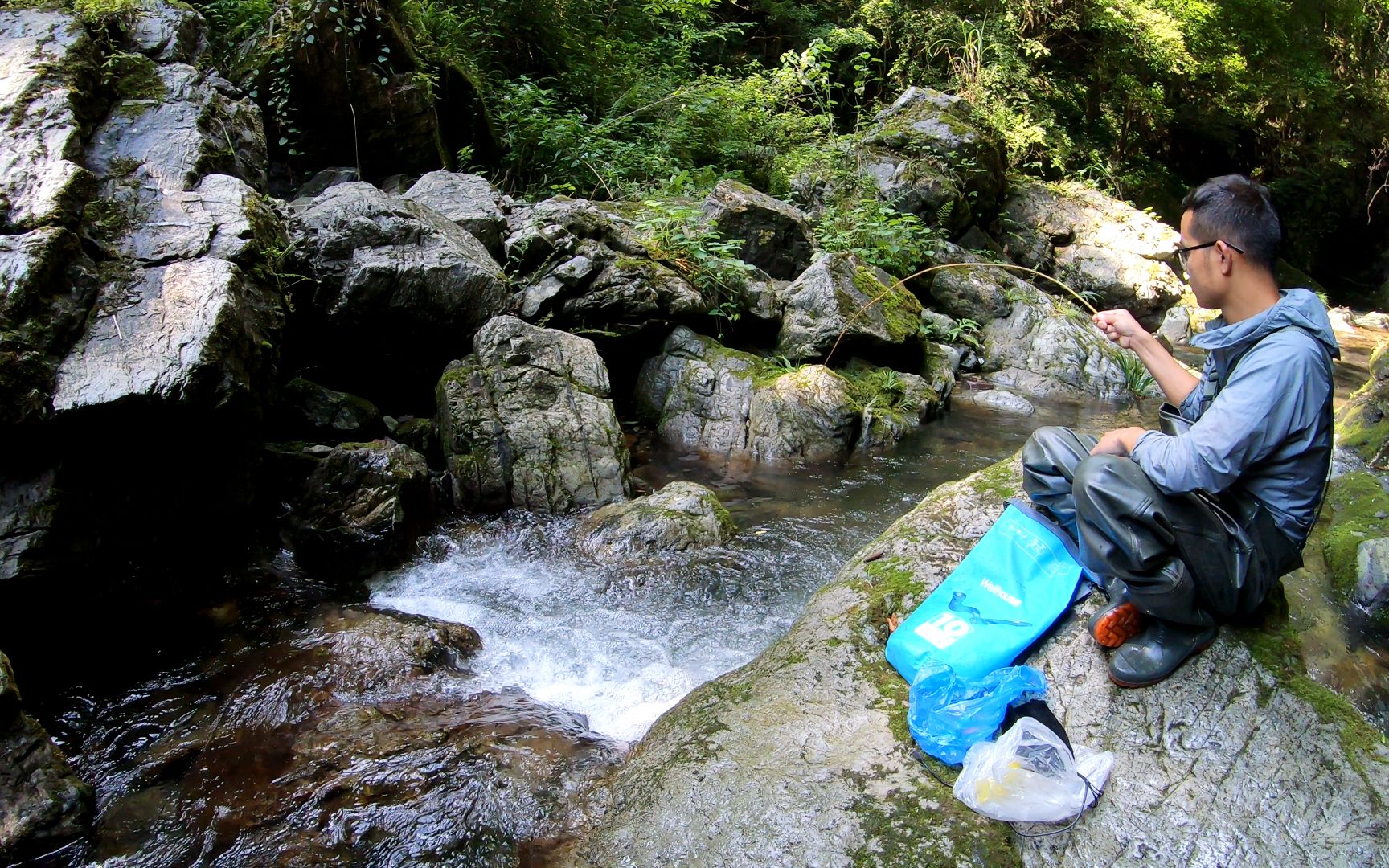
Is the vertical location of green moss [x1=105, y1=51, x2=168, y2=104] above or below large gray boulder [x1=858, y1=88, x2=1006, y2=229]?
above

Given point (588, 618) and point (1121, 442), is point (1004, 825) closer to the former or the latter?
point (1121, 442)

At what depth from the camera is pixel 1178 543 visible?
256 cm

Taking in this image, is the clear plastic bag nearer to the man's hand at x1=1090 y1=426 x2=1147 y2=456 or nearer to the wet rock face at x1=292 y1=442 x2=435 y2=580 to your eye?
the man's hand at x1=1090 y1=426 x2=1147 y2=456

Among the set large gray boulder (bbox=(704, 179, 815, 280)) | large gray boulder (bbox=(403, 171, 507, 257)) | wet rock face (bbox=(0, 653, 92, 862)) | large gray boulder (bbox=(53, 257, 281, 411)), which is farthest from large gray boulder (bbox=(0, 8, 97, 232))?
large gray boulder (bbox=(704, 179, 815, 280))

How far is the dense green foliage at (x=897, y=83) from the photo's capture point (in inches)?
423

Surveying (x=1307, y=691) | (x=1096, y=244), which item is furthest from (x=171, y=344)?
(x=1096, y=244)

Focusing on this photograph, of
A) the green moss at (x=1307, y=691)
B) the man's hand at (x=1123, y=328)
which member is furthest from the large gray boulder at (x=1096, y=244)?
the man's hand at (x=1123, y=328)

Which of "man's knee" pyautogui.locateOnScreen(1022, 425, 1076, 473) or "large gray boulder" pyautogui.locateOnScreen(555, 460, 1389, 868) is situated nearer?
"large gray boulder" pyautogui.locateOnScreen(555, 460, 1389, 868)

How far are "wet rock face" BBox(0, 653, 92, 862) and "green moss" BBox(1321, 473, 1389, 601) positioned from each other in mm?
6126

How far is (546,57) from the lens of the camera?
41.5 ft

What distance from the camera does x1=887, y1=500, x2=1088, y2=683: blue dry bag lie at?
3020mm

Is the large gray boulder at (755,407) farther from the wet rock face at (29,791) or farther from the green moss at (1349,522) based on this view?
the wet rock face at (29,791)

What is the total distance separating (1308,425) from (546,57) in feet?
40.9

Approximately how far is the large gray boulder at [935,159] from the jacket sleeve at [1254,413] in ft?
36.6
